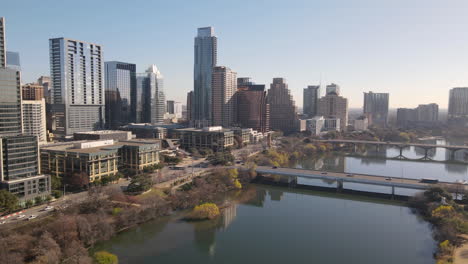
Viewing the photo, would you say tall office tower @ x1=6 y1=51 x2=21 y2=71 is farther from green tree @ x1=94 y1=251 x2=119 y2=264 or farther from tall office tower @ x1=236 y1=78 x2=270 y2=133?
green tree @ x1=94 y1=251 x2=119 y2=264

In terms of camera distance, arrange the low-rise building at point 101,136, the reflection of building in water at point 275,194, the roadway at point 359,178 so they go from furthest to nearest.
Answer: the low-rise building at point 101,136 < the reflection of building in water at point 275,194 < the roadway at point 359,178

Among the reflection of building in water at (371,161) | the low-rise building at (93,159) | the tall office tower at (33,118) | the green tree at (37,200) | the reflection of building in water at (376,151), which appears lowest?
the reflection of building in water at (371,161)

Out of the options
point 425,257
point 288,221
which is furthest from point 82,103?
point 425,257

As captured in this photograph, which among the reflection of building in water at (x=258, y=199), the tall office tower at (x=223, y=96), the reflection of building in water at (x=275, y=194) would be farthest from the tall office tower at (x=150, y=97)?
the reflection of building in water at (x=275, y=194)

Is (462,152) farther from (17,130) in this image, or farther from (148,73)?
(17,130)

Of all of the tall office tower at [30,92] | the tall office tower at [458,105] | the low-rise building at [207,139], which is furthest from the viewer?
the tall office tower at [458,105]

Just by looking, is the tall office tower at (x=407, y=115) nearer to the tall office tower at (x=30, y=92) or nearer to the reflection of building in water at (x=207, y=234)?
the tall office tower at (x=30, y=92)

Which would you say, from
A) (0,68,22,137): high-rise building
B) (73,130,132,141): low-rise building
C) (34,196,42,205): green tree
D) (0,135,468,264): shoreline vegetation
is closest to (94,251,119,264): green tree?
(0,135,468,264): shoreline vegetation
